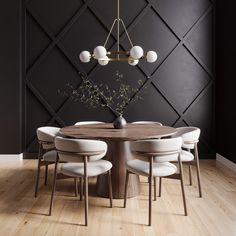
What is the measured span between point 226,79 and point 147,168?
2.83 m

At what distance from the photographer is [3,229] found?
9.68 feet

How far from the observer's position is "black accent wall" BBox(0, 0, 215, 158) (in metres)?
5.80

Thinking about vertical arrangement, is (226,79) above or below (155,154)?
above

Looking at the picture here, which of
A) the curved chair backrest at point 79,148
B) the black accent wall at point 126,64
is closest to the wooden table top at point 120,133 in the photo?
the curved chair backrest at point 79,148

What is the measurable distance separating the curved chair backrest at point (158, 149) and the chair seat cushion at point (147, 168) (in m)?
0.12

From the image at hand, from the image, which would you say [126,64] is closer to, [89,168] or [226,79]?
[226,79]

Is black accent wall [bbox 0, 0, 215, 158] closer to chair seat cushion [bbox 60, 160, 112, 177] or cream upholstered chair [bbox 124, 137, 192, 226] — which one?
chair seat cushion [bbox 60, 160, 112, 177]

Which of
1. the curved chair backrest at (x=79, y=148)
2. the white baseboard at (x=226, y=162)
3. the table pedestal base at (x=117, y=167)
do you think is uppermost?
the curved chair backrest at (x=79, y=148)

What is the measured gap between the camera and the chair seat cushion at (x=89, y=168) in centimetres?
322

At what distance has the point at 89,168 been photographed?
3.30 meters

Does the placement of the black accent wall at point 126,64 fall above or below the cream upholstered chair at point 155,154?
above

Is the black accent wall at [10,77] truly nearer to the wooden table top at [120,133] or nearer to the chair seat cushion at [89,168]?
the wooden table top at [120,133]

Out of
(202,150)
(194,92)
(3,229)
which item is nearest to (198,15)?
(194,92)

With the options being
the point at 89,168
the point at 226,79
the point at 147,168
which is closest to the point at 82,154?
the point at 89,168
